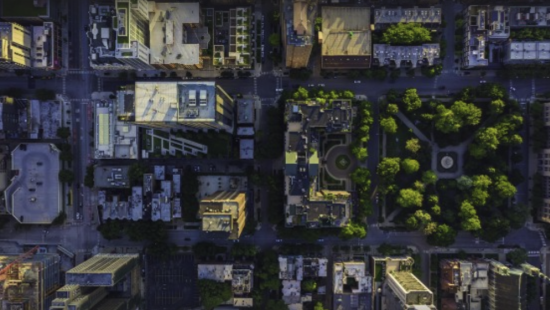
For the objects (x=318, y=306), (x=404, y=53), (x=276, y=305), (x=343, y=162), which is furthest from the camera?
(x=343, y=162)

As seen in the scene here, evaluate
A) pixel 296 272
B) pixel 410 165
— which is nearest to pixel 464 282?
pixel 410 165

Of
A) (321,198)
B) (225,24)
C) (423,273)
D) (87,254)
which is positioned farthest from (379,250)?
(87,254)

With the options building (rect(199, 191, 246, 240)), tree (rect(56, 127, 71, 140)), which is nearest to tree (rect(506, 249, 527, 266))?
building (rect(199, 191, 246, 240))

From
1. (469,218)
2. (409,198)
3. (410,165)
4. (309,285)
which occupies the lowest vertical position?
(309,285)

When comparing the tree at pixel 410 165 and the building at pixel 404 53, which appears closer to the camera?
the building at pixel 404 53

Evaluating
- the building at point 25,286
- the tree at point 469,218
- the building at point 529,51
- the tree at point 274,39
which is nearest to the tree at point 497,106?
the building at point 529,51

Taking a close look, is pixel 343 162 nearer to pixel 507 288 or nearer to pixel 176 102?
pixel 176 102

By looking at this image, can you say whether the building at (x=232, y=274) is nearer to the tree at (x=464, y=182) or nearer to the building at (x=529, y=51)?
the tree at (x=464, y=182)
